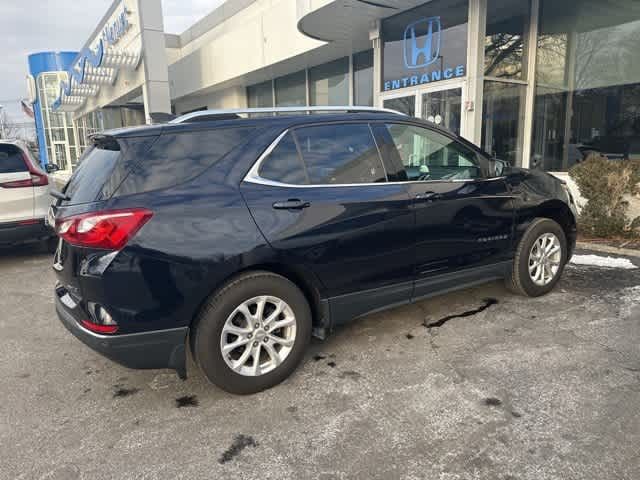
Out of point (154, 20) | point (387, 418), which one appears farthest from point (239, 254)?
point (154, 20)

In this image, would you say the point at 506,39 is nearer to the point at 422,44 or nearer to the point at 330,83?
the point at 422,44

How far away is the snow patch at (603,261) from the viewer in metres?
5.52

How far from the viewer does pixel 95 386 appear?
3.13 metres

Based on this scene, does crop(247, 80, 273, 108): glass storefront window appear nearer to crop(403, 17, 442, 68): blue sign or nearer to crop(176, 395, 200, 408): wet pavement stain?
crop(403, 17, 442, 68): blue sign

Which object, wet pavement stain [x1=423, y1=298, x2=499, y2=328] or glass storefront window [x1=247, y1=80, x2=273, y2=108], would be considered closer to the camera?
wet pavement stain [x1=423, y1=298, x2=499, y2=328]

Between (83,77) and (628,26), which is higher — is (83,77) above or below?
above

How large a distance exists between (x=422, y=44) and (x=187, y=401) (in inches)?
336

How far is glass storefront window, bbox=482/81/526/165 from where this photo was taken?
8.73 metres

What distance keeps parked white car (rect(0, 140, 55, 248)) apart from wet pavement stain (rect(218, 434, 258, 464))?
5.16 meters

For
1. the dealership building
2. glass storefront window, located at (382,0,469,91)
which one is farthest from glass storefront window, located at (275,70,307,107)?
glass storefront window, located at (382,0,469,91)

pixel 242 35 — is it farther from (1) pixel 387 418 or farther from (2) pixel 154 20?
(1) pixel 387 418

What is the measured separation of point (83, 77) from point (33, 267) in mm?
16150

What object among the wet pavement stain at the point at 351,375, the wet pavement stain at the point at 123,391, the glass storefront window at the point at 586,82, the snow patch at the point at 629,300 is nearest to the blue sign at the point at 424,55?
the glass storefront window at the point at 586,82

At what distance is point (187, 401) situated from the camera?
291 centimetres
